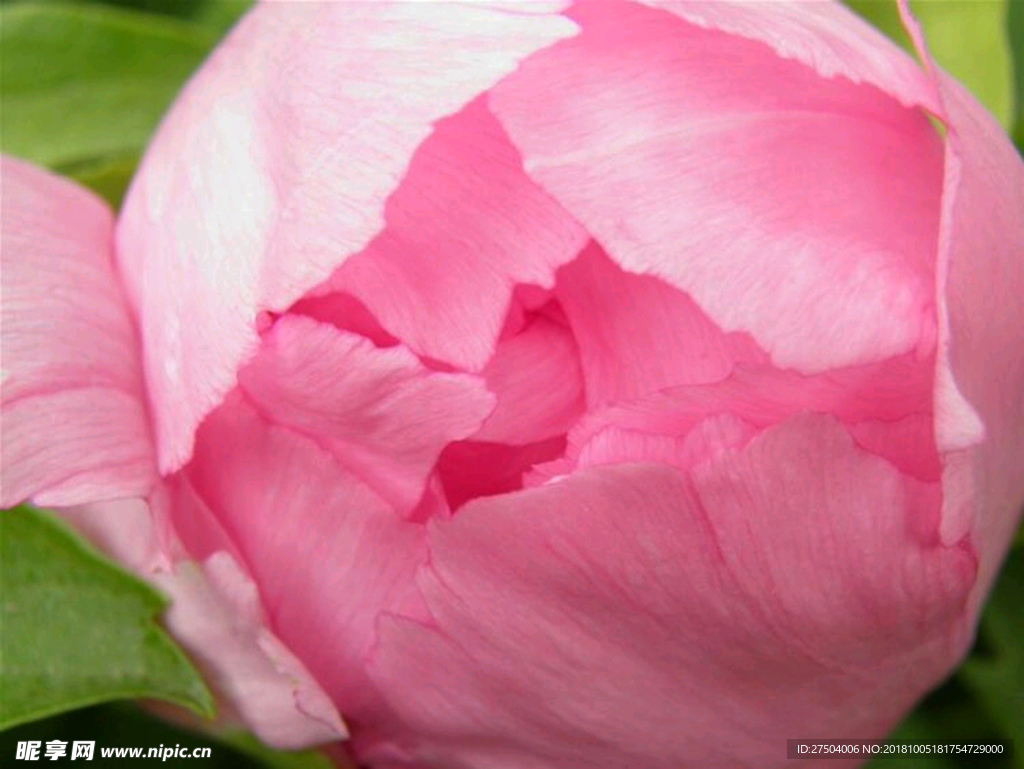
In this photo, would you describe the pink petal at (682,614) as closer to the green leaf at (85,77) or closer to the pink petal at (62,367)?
the pink petal at (62,367)

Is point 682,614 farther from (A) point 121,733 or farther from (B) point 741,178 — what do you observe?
(A) point 121,733

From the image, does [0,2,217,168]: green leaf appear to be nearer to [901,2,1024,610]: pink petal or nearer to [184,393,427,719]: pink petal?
[184,393,427,719]: pink petal

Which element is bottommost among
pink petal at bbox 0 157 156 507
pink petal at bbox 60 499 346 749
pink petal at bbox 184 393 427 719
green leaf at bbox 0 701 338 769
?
green leaf at bbox 0 701 338 769

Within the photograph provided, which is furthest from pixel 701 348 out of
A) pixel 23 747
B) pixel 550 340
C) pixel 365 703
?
pixel 23 747

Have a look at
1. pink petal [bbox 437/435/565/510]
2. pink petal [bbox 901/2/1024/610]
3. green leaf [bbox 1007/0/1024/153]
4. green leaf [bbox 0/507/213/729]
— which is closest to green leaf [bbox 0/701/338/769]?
green leaf [bbox 0/507/213/729]

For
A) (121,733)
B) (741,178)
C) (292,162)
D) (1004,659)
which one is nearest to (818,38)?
(741,178)

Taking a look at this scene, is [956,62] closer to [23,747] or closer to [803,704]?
[803,704]
